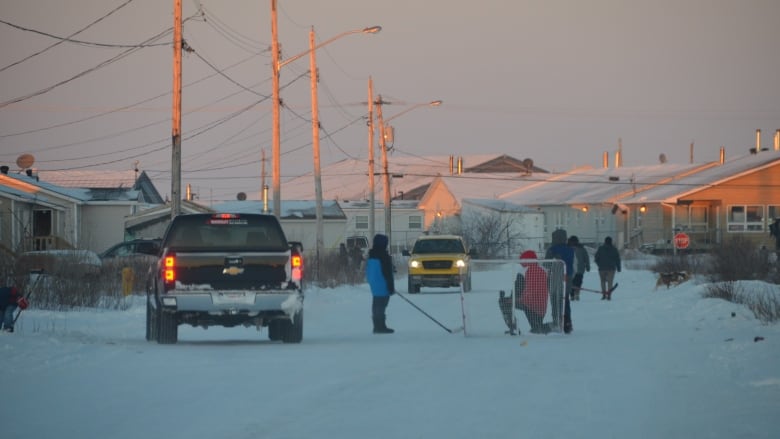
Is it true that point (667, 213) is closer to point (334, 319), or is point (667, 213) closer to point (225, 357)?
point (334, 319)

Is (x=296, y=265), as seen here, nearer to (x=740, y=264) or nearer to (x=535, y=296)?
(x=535, y=296)

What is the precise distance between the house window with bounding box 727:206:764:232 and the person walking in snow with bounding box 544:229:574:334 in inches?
2182

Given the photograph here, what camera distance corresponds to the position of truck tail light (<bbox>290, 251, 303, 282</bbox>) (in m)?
17.9

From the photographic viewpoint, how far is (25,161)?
208ft

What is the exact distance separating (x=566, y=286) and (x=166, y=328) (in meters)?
7.29

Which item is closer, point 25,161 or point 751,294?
point 751,294

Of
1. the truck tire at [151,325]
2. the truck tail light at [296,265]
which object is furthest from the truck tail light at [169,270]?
the truck tail light at [296,265]

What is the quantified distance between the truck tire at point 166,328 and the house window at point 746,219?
62.0m

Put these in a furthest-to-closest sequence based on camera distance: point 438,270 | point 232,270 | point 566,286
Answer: point 438,270, point 566,286, point 232,270

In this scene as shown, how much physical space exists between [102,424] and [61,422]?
37 cm

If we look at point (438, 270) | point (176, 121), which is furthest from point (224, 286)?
point (438, 270)

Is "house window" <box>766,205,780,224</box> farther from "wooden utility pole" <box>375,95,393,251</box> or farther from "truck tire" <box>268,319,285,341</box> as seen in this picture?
"truck tire" <box>268,319,285,341</box>

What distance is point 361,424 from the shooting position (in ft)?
32.9

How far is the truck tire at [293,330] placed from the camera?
18406 millimetres
